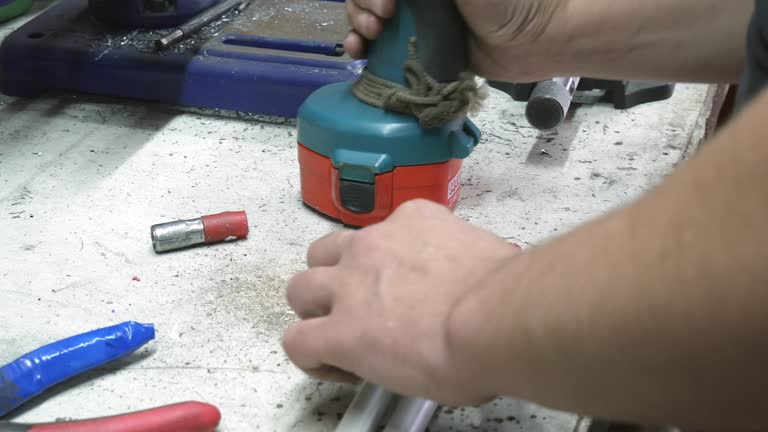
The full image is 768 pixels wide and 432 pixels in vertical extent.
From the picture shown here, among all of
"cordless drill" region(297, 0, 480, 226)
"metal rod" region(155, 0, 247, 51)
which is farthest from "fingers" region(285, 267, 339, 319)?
"metal rod" region(155, 0, 247, 51)

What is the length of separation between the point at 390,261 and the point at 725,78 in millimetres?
475

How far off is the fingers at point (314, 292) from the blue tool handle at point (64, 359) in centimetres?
18

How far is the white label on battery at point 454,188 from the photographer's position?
89 centimetres

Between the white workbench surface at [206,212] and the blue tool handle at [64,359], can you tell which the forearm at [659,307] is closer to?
the white workbench surface at [206,212]

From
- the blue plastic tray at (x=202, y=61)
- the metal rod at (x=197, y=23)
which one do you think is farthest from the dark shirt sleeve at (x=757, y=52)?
the metal rod at (x=197, y=23)

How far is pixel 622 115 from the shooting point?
1.15 meters

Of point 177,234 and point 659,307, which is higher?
point 659,307

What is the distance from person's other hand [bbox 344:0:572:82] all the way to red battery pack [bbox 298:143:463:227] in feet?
0.44

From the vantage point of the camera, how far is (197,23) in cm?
121

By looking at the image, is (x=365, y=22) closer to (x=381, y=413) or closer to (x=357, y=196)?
(x=357, y=196)

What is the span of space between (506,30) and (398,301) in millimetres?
459

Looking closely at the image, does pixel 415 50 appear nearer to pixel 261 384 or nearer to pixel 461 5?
pixel 461 5

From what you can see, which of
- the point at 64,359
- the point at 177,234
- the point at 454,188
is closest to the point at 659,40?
the point at 454,188

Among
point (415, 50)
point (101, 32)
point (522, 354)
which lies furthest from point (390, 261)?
point (101, 32)
